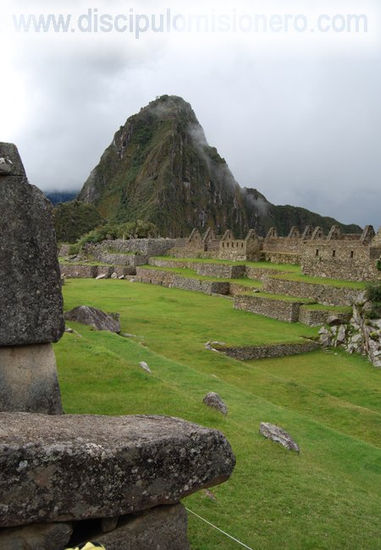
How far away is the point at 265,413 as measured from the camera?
12.6 m

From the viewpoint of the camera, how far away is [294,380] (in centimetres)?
1897

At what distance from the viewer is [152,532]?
14.6ft

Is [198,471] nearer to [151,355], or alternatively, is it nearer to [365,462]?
[365,462]

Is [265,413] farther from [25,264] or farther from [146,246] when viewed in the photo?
[146,246]

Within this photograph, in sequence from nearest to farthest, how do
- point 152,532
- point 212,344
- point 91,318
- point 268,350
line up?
1. point 152,532
2. point 91,318
3. point 212,344
4. point 268,350

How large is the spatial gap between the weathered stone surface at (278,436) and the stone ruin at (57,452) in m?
5.19

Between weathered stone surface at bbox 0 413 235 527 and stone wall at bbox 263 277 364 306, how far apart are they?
22.7 metres

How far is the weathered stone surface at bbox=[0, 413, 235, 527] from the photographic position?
3773mm

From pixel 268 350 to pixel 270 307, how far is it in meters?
8.37

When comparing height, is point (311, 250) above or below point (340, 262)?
above

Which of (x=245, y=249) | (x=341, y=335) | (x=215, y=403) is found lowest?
(x=341, y=335)

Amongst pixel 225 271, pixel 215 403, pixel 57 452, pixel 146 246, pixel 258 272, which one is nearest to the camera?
pixel 57 452

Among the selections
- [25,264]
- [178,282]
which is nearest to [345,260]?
[178,282]

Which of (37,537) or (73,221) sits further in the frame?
(73,221)
